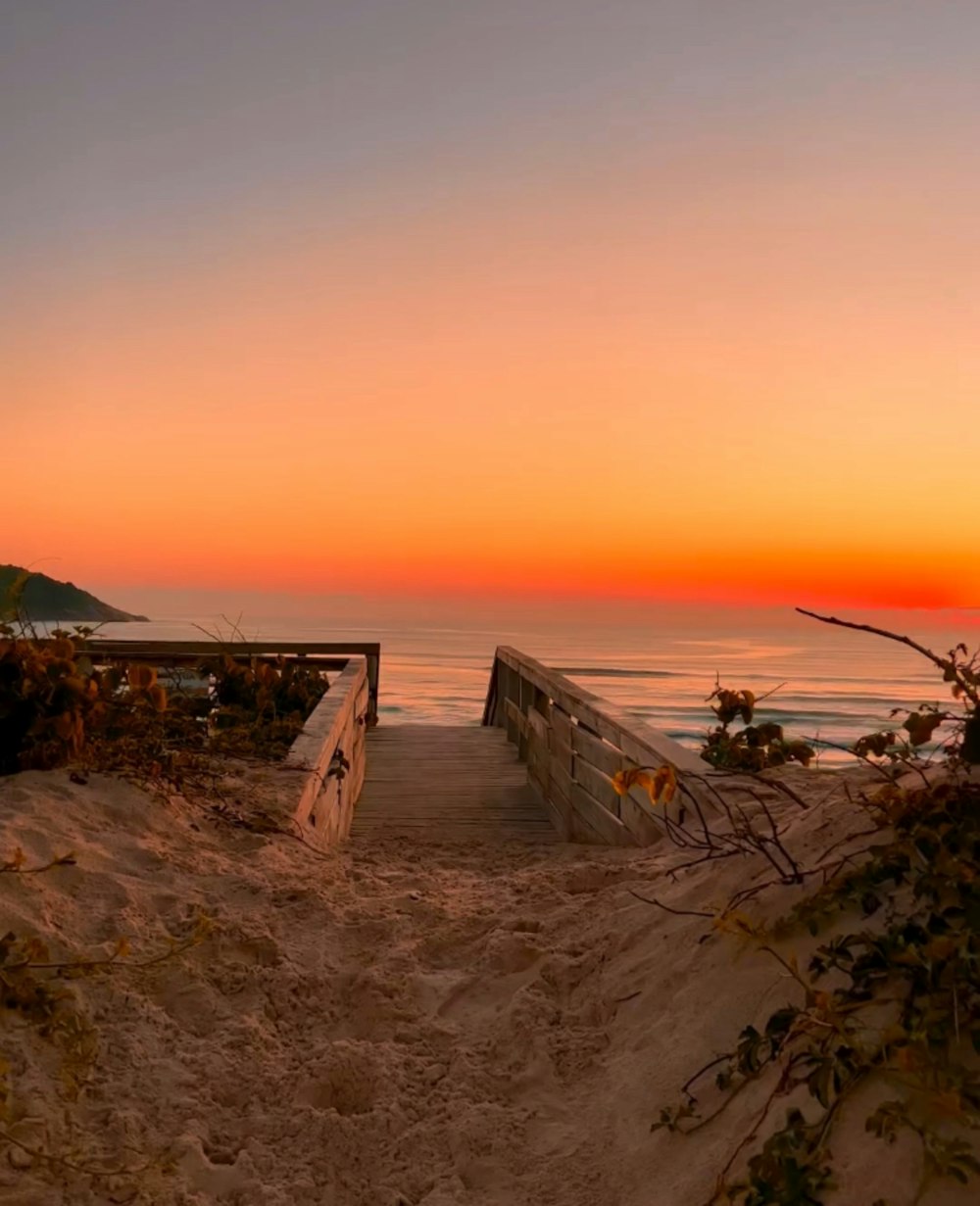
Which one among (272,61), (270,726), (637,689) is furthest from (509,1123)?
(637,689)

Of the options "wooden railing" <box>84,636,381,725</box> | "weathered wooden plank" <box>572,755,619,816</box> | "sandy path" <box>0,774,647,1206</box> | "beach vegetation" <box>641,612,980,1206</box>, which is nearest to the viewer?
"beach vegetation" <box>641,612,980,1206</box>

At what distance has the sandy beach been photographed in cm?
205

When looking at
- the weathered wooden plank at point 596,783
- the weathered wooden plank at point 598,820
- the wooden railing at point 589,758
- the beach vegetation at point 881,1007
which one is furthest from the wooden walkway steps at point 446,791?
the beach vegetation at point 881,1007

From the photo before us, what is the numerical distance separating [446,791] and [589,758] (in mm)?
2748

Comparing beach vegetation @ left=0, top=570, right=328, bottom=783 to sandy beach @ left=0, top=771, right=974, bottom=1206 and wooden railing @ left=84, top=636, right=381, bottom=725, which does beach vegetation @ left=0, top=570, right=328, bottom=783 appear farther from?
wooden railing @ left=84, top=636, right=381, bottom=725

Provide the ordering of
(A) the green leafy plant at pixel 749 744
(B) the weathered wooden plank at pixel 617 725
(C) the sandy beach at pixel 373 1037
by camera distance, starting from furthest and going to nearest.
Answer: (A) the green leafy plant at pixel 749 744, (B) the weathered wooden plank at pixel 617 725, (C) the sandy beach at pixel 373 1037

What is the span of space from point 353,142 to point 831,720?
40.2 feet

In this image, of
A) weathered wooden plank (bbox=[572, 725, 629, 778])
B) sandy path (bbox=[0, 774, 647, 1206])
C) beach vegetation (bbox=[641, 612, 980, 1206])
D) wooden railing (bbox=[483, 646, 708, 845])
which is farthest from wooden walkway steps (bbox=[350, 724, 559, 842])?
beach vegetation (bbox=[641, 612, 980, 1206])

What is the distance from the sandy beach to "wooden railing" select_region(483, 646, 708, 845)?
916 mm

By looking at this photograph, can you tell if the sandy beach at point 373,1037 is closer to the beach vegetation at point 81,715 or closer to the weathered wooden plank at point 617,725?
the beach vegetation at point 81,715

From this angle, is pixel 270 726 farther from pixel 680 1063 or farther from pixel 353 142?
pixel 353 142

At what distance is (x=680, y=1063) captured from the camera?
2.20 metres

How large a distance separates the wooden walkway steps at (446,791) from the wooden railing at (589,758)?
22cm

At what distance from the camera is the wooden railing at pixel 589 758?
4.55 metres
